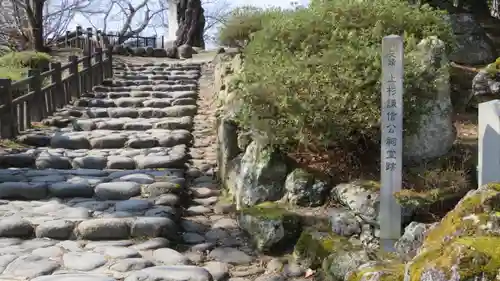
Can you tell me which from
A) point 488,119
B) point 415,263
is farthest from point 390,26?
point 415,263

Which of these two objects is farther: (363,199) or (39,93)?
(39,93)

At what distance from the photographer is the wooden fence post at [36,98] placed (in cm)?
1025

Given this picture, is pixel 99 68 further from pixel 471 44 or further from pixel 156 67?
pixel 471 44

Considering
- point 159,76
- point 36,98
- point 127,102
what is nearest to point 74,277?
point 36,98

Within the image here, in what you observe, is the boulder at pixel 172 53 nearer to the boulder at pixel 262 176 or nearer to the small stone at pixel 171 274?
the boulder at pixel 262 176

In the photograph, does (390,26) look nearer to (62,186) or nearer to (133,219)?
(133,219)

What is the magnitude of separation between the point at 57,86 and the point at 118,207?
6.30 m

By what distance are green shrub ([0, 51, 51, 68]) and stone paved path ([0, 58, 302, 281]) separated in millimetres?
6516

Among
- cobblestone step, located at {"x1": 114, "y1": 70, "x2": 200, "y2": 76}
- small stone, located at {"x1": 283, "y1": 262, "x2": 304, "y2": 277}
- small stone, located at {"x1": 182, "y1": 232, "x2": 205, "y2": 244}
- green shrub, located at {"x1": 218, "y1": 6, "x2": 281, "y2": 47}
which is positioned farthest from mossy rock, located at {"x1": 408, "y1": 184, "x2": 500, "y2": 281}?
cobblestone step, located at {"x1": 114, "y1": 70, "x2": 200, "y2": 76}

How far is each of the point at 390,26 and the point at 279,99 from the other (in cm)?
183

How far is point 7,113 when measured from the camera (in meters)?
8.99

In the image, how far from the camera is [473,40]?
9477 mm

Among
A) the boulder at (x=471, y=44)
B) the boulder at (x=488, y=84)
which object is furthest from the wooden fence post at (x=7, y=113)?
the boulder at (x=471, y=44)

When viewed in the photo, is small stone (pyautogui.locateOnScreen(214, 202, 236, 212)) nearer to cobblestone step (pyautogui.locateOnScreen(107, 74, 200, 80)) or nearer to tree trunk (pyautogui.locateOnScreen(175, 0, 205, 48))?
cobblestone step (pyautogui.locateOnScreen(107, 74, 200, 80))
